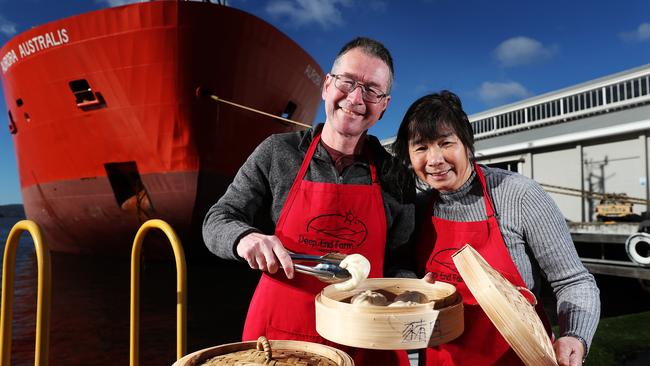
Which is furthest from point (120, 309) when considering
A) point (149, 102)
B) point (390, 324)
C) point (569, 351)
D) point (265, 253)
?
point (569, 351)

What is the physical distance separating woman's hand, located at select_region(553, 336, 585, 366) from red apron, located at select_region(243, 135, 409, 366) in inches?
22.6

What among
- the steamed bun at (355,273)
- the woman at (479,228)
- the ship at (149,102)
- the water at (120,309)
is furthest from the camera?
the ship at (149,102)

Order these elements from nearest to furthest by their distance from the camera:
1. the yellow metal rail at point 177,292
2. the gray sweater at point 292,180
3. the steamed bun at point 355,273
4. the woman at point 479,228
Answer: the steamed bun at point 355,273, the woman at point 479,228, the gray sweater at point 292,180, the yellow metal rail at point 177,292

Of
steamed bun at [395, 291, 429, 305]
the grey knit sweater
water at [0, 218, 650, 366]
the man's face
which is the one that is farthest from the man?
water at [0, 218, 650, 366]

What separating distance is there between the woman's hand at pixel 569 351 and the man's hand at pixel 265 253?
857 millimetres

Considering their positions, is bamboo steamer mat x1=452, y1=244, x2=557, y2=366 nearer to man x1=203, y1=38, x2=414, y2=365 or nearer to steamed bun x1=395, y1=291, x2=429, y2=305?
steamed bun x1=395, y1=291, x2=429, y2=305

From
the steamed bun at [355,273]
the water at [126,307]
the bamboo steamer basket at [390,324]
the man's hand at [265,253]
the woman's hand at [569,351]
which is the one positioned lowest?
the water at [126,307]

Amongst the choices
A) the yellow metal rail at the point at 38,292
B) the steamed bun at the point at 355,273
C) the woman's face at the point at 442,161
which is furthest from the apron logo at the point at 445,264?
the yellow metal rail at the point at 38,292

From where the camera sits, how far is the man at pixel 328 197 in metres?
1.67

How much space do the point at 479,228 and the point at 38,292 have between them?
1.76m

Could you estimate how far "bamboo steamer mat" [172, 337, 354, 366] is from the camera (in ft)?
3.68

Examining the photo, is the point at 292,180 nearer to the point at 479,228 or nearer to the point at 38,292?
the point at 479,228

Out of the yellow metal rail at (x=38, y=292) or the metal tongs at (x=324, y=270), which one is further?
the yellow metal rail at (x=38, y=292)

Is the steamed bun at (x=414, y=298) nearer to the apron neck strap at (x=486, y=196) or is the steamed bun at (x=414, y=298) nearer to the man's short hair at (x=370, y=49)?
the apron neck strap at (x=486, y=196)
